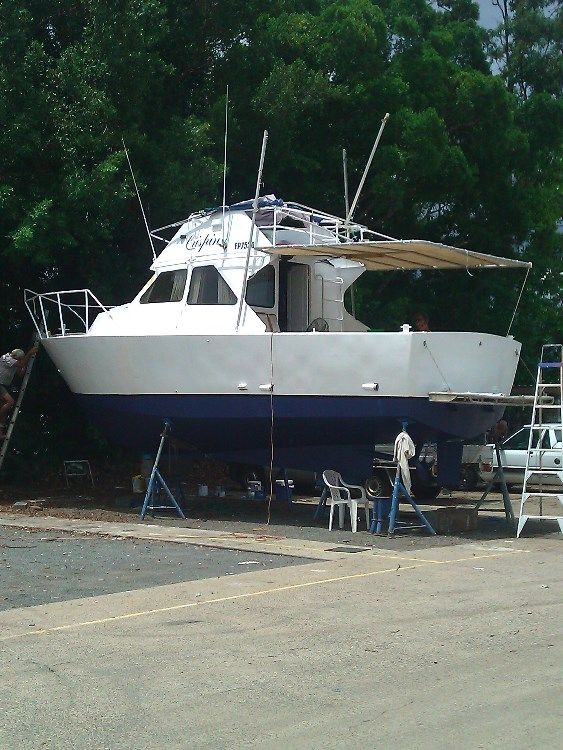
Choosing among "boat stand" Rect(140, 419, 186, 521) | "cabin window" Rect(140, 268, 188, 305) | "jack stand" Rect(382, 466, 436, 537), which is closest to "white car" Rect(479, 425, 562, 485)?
"jack stand" Rect(382, 466, 436, 537)

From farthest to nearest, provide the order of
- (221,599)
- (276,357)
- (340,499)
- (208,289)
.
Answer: (208,289), (340,499), (276,357), (221,599)

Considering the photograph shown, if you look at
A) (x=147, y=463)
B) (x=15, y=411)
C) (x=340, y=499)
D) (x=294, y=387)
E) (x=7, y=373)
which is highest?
(x=7, y=373)

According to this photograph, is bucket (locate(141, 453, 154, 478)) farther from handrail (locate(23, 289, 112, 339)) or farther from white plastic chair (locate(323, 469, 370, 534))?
white plastic chair (locate(323, 469, 370, 534))

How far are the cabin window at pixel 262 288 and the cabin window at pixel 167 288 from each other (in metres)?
1.10

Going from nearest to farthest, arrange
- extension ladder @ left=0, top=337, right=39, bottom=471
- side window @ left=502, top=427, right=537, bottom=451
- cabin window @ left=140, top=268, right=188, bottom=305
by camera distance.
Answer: cabin window @ left=140, top=268, right=188, bottom=305 < extension ladder @ left=0, top=337, right=39, bottom=471 < side window @ left=502, top=427, right=537, bottom=451

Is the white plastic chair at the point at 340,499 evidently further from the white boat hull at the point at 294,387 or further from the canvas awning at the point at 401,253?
the canvas awning at the point at 401,253

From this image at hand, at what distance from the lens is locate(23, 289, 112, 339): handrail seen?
18.7 meters

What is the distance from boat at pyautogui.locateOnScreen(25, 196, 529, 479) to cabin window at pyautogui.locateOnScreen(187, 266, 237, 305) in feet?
0.07

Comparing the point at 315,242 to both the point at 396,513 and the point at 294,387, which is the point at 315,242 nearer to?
the point at 294,387

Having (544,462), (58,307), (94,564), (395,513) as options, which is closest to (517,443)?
(544,462)

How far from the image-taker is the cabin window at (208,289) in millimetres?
17234

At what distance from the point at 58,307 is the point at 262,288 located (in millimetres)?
3903

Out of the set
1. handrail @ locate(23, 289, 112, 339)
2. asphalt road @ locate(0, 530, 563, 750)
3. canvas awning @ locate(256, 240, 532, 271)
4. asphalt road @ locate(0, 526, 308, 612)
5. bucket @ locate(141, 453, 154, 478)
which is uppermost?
canvas awning @ locate(256, 240, 532, 271)

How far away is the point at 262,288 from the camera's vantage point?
692 inches
